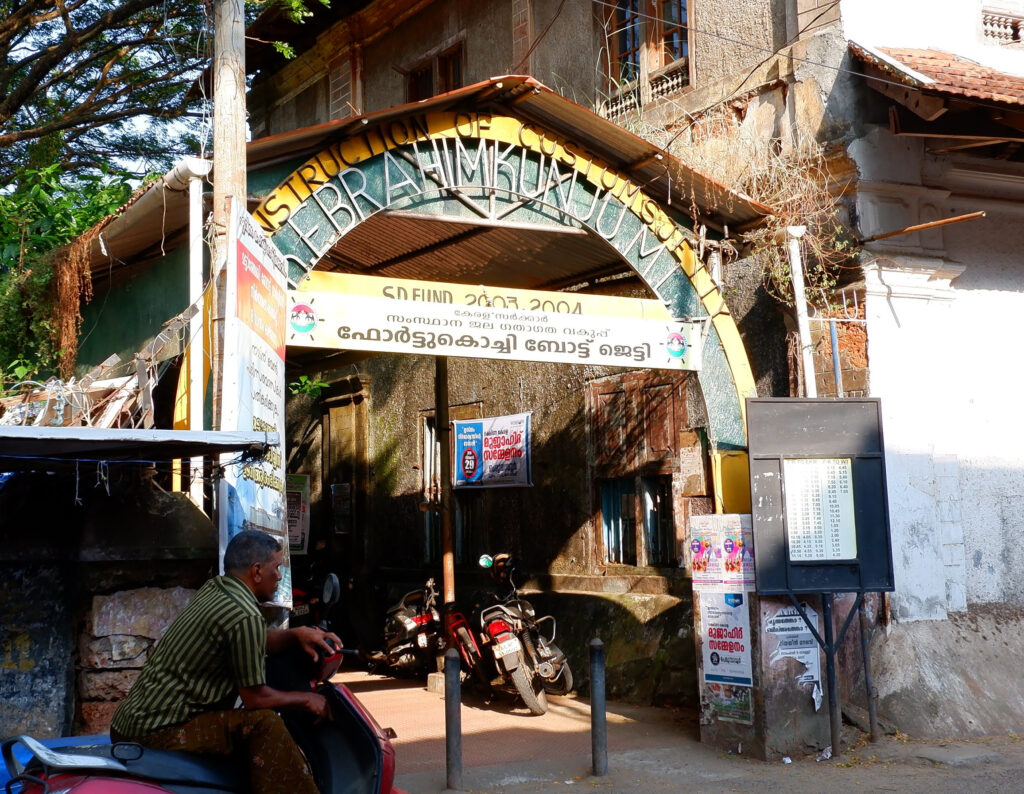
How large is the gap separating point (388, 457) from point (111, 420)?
8.59 m

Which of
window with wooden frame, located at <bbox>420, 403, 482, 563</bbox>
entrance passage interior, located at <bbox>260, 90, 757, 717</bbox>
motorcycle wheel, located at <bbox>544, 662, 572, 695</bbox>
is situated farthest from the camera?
window with wooden frame, located at <bbox>420, 403, 482, 563</bbox>

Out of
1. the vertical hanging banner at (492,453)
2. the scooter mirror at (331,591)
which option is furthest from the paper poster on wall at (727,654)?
the scooter mirror at (331,591)

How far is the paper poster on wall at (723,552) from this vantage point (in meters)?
7.95

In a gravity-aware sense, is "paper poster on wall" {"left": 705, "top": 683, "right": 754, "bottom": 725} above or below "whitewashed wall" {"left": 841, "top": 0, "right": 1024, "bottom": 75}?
below

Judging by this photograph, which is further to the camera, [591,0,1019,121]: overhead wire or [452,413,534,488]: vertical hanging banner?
[452,413,534,488]: vertical hanging banner

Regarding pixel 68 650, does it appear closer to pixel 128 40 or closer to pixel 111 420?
pixel 111 420

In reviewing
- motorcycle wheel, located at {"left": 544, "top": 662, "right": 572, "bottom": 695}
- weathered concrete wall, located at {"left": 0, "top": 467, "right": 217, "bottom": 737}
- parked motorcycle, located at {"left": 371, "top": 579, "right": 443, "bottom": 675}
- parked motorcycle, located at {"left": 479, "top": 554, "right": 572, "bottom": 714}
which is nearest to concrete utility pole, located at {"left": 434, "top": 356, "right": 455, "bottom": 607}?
parked motorcycle, located at {"left": 371, "top": 579, "right": 443, "bottom": 675}

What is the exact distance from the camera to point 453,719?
6875 millimetres

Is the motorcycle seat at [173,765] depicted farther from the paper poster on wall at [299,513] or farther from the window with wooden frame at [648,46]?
the paper poster on wall at [299,513]

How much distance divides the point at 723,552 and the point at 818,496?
31.5 inches

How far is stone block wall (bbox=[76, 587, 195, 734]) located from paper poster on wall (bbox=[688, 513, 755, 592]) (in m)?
4.01

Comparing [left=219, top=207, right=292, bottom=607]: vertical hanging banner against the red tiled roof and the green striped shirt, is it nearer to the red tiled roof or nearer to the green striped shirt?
the green striped shirt

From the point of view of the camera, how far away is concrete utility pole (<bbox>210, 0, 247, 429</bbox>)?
6.15 m

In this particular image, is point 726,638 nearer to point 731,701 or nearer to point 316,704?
point 731,701
